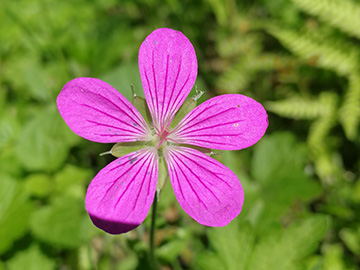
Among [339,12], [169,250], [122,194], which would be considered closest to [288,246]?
[169,250]

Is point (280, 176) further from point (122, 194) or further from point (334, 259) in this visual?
point (122, 194)

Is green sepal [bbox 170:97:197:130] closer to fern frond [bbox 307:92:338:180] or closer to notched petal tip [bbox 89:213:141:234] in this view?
A: notched petal tip [bbox 89:213:141:234]

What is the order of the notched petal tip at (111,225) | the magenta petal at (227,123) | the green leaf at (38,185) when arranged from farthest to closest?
the green leaf at (38,185)
the magenta petal at (227,123)
the notched petal tip at (111,225)

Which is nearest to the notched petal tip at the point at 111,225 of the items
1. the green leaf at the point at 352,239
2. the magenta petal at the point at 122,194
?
the magenta petal at the point at 122,194

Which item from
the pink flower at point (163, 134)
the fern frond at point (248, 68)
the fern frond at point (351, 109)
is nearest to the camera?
the pink flower at point (163, 134)

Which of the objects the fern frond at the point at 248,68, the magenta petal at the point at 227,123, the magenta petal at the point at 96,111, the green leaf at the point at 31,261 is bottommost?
the green leaf at the point at 31,261

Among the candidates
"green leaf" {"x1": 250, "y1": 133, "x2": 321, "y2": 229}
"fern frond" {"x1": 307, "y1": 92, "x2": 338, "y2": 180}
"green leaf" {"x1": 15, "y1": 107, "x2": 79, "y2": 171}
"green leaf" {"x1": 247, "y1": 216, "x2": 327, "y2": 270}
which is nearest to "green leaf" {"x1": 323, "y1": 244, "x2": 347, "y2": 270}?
"green leaf" {"x1": 250, "y1": 133, "x2": 321, "y2": 229}

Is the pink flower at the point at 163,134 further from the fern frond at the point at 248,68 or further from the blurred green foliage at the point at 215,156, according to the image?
the fern frond at the point at 248,68

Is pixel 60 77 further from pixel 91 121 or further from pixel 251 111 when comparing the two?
pixel 251 111

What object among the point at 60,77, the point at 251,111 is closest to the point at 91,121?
the point at 251,111
